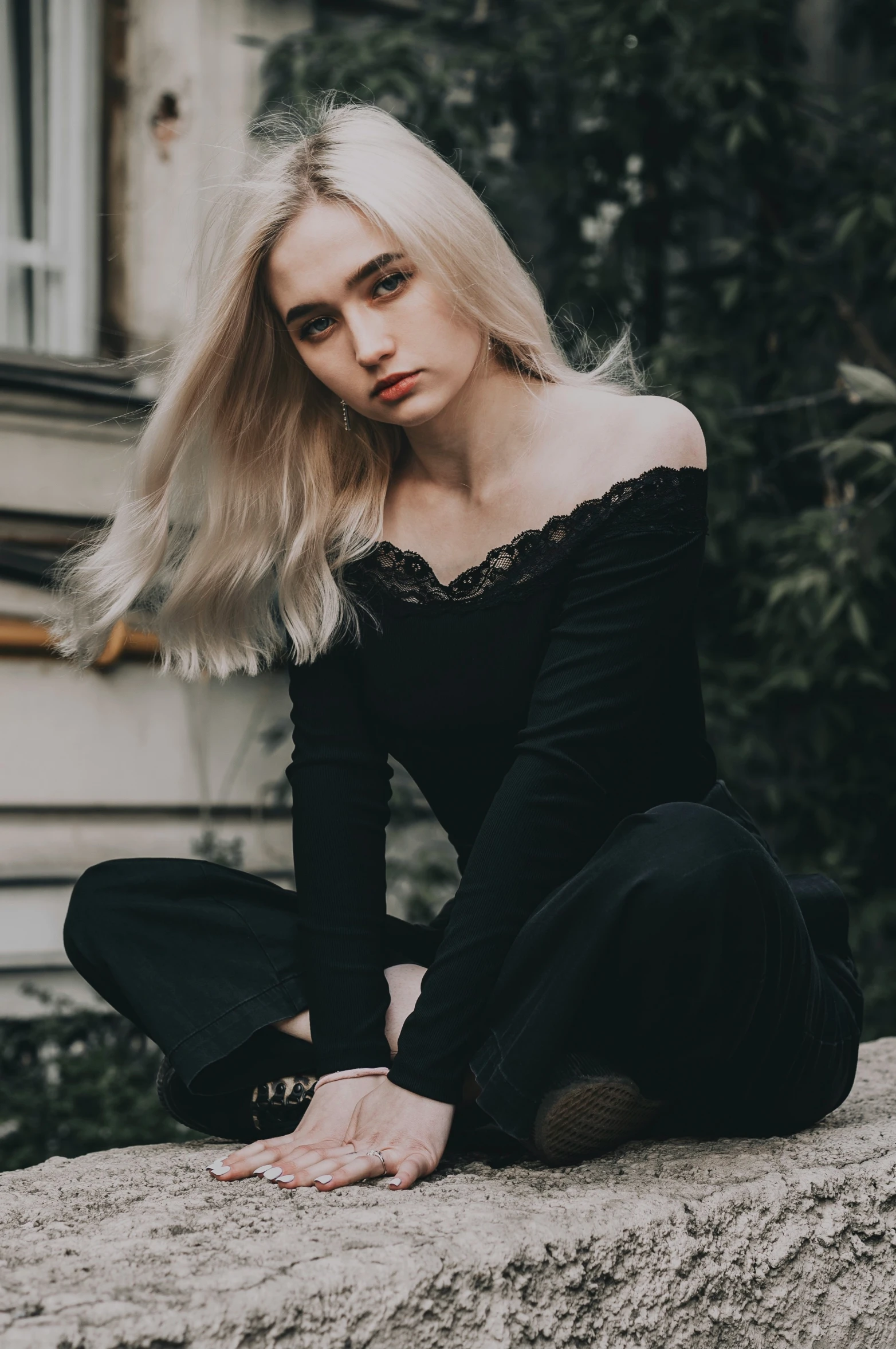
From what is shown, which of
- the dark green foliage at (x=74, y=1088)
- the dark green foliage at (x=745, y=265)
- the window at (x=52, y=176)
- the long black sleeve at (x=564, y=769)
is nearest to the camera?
the long black sleeve at (x=564, y=769)

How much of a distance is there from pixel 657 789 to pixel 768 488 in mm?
2153

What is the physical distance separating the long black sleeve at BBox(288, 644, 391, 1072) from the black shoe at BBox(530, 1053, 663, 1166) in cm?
25

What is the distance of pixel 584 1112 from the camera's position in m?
1.57

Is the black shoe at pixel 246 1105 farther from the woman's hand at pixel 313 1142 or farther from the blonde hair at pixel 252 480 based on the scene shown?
the blonde hair at pixel 252 480

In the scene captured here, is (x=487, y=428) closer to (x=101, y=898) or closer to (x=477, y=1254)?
(x=101, y=898)

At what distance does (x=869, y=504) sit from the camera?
312 cm

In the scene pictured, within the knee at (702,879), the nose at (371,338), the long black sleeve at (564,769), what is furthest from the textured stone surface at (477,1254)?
the nose at (371,338)

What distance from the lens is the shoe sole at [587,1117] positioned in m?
1.54

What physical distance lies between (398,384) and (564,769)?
53 centimetres

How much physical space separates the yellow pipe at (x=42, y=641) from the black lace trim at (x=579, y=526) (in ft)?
5.51

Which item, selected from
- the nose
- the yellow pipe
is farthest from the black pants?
the yellow pipe

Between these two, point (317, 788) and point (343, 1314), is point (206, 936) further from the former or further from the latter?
point (343, 1314)

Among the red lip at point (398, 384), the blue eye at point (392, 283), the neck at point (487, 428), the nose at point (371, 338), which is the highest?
the blue eye at point (392, 283)

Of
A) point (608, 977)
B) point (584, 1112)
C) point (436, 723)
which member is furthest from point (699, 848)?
point (436, 723)
